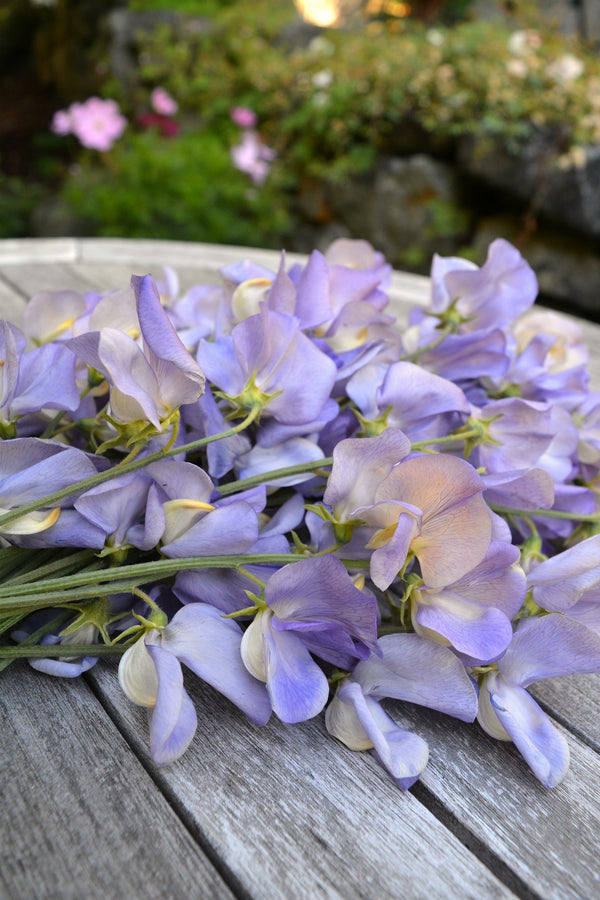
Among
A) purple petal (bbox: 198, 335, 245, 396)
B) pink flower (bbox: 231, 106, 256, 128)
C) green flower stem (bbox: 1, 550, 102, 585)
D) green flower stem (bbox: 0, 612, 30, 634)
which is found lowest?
pink flower (bbox: 231, 106, 256, 128)

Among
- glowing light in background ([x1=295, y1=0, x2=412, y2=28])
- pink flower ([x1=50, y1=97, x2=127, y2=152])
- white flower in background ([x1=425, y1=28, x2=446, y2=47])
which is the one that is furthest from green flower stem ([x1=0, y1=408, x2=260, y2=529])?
glowing light in background ([x1=295, y1=0, x2=412, y2=28])

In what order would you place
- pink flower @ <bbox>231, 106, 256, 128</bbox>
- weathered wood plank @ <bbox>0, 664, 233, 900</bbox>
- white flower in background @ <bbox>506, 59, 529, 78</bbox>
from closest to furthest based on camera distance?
weathered wood plank @ <bbox>0, 664, 233, 900</bbox> → white flower in background @ <bbox>506, 59, 529, 78</bbox> → pink flower @ <bbox>231, 106, 256, 128</bbox>

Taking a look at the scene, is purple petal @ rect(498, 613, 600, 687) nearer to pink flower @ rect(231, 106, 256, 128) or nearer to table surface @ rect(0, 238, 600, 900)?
table surface @ rect(0, 238, 600, 900)

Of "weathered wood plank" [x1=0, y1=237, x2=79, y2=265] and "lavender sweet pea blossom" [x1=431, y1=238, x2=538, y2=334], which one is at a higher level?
"lavender sweet pea blossom" [x1=431, y1=238, x2=538, y2=334]

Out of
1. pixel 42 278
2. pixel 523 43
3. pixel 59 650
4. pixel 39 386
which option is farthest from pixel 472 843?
Result: pixel 523 43

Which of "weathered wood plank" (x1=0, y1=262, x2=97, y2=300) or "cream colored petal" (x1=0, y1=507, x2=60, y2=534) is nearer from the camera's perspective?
"cream colored petal" (x1=0, y1=507, x2=60, y2=534)

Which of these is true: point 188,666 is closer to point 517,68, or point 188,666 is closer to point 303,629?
point 303,629

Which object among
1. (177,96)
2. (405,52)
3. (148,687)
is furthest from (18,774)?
(177,96)

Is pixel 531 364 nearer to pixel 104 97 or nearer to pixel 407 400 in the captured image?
pixel 407 400
